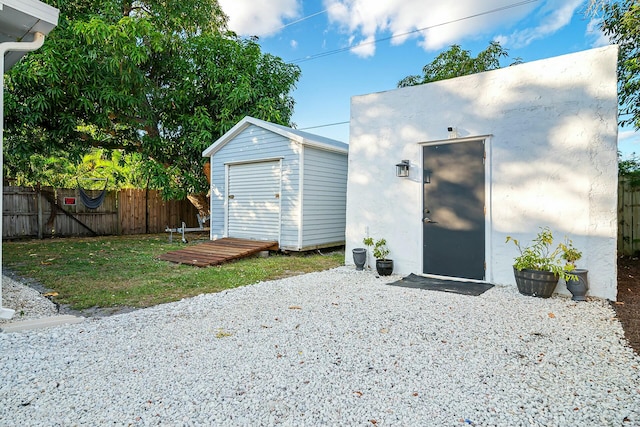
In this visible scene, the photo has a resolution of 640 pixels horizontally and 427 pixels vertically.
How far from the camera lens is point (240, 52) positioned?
1144 cm

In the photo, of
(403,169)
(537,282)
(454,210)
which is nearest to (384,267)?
(454,210)

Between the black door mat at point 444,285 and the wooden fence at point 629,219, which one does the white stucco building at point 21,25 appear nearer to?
the black door mat at point 444,285

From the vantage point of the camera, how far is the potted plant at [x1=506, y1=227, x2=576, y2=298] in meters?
4.16

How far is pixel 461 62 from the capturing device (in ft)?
38.1

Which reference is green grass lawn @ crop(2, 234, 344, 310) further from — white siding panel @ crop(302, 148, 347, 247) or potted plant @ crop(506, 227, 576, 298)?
potted plant @ crop(506, 227, 576, 298)

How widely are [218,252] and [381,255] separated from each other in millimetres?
3264

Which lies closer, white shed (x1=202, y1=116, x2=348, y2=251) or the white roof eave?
the white roof eave

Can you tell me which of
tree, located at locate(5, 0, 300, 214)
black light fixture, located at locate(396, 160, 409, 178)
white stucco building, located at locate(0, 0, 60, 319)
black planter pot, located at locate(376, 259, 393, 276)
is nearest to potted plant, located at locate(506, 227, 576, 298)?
black planter pot, located at locate(376, 259, 393, 276)

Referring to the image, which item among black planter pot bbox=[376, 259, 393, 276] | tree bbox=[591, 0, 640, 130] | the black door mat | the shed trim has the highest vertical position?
tree bbox=[591, 0, 640, 130]

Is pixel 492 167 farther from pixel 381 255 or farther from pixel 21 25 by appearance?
pixel 21 25

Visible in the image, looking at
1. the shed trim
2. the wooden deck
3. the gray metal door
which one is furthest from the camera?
the shed trim

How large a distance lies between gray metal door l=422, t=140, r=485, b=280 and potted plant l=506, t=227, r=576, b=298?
587 mm

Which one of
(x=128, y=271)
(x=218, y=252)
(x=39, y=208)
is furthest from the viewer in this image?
(x=39, y=208)

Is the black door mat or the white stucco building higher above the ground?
the white stucco building
